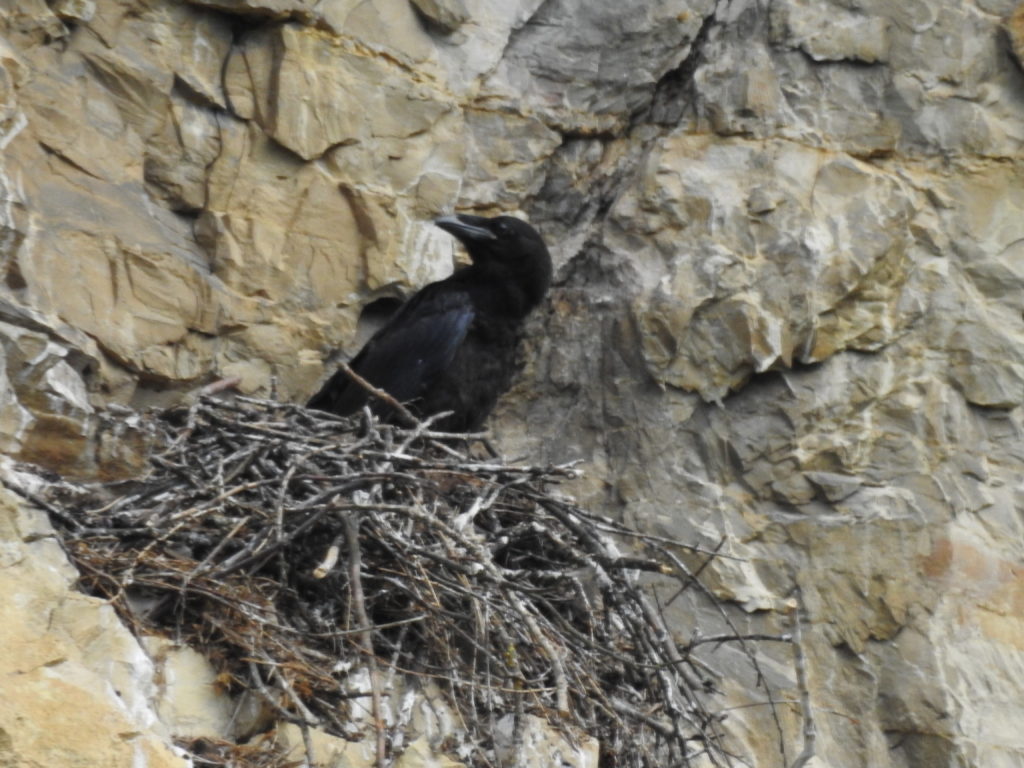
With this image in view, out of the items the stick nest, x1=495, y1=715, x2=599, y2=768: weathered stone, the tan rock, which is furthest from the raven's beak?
the tan rock

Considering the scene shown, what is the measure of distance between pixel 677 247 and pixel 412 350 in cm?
133

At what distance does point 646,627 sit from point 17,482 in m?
2.23

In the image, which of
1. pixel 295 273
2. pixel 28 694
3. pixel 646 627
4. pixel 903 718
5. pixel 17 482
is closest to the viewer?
pixel 28 694

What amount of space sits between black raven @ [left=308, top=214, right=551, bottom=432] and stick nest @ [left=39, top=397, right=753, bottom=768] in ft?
2.75

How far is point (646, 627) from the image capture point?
545 cm

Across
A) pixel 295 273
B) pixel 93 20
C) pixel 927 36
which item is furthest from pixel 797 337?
pixel 93 20

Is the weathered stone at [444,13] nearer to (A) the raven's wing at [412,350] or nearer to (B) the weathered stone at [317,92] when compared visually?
(B) the weathered stone at [317,92]

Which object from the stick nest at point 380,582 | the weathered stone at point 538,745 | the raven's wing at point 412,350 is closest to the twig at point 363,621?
the stick nest at point 380,582

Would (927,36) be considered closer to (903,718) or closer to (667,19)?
(667,19)

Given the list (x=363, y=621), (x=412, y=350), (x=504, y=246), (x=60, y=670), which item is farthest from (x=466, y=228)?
(x=60, y=670)

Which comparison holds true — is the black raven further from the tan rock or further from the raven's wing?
the tan rock

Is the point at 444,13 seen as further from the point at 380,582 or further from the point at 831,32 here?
the point at 380,582

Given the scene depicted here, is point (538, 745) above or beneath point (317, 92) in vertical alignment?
beneath

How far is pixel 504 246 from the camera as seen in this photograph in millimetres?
6906
